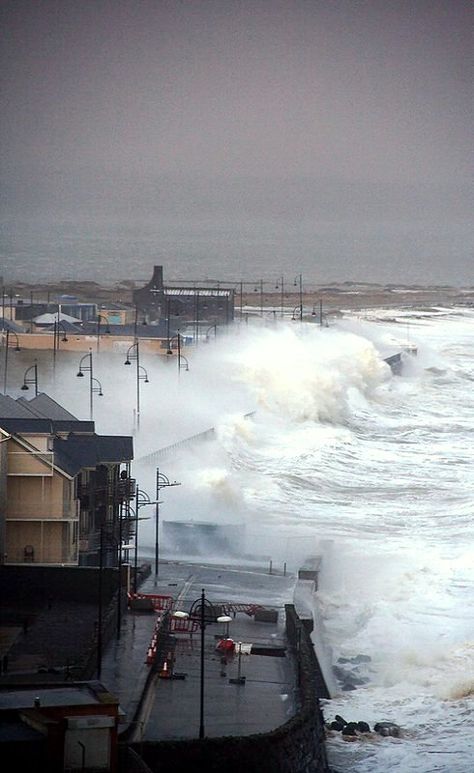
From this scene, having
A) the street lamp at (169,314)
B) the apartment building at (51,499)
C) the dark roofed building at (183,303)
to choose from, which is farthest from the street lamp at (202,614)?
the dark roofed building at (183,303)

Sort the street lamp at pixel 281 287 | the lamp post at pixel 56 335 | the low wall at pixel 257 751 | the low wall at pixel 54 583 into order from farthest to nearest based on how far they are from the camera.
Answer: the street lamp at pixel 281 287, the lamp post at pixel 56 335, the low wall at pixel 54 583, the low wall at pixel 257 751

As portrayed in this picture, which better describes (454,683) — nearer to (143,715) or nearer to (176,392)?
(143,715)

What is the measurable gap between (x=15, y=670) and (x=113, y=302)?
18388mm

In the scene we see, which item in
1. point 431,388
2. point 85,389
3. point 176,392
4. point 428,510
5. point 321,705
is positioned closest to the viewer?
point 321,705

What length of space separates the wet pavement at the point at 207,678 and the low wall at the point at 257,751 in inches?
2.7

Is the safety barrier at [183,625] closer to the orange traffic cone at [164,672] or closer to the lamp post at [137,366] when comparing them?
the orange traffic cone at [164,672]

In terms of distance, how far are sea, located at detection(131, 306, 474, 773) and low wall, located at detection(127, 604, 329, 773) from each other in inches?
13.1

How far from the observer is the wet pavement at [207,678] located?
19.5ft

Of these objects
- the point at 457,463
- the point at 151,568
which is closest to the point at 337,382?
the point at 457,463

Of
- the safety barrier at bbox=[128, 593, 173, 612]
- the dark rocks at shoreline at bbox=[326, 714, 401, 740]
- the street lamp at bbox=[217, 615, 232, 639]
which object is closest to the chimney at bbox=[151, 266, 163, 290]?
the safety barrier at bbox=[128, 593, 173, 612]

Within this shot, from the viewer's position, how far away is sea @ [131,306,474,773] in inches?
300

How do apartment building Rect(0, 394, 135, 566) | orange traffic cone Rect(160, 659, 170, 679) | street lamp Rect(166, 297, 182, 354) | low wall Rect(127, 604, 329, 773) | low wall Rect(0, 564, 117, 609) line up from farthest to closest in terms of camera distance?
street lamp Rect(166, 297, 182, 354), apartment building Rect(0, 394, 135, 566), low wall Rect(0, 564, 117, 609), orange traffic cone Rect(160, 659, 170, 679), low wall Rect(127, 604, 329, 773)

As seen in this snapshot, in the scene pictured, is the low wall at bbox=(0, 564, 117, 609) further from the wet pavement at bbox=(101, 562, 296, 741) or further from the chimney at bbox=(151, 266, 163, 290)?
the chimney at bbox=(151, 266, 163, 290)

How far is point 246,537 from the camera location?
1073 cm
